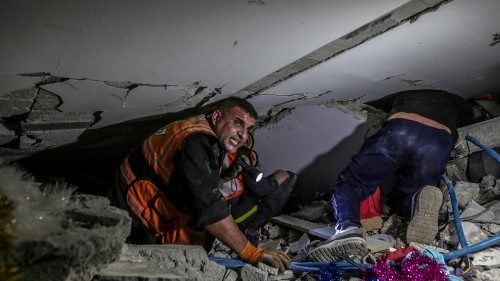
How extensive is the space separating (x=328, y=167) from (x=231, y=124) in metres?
1.37

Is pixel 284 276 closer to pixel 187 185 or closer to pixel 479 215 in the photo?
pixel 187 185

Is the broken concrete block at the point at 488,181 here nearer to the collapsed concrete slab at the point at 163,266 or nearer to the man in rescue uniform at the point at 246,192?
the man in rescue uniform at the point at 246,192

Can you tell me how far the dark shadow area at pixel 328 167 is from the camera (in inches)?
128

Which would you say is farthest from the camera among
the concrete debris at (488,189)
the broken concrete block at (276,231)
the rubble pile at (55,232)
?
the broken concrete block at (276,231)

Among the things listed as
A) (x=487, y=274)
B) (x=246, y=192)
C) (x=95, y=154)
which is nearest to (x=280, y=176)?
(x=246, y=192)

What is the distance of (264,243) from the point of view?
261cm

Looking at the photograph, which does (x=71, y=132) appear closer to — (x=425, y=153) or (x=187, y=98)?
(x=187, y=98)

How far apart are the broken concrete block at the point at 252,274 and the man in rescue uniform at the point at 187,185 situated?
11cm

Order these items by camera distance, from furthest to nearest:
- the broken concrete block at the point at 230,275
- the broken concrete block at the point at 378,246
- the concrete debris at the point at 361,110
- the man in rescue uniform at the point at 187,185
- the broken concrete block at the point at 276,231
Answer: the concrete debris at the point at 361,110 < the broken concrete block at the point at 276,231 < the broken concrete block at the point at 378,246 < the man in rescue uniform at the point at 187,185 < the broken concrete block at the point at 230,275

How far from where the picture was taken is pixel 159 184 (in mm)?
2328

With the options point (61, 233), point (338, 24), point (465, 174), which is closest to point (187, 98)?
point (338, 24)

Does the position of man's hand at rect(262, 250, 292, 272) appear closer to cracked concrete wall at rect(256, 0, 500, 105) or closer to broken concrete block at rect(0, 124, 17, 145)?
cracked concrete wall at rect(256, 0, 500, 105)

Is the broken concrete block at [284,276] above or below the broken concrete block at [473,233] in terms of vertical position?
above

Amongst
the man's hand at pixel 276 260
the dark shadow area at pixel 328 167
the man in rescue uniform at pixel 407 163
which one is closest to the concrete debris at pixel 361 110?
the dark shadow area at pixel 328 167
